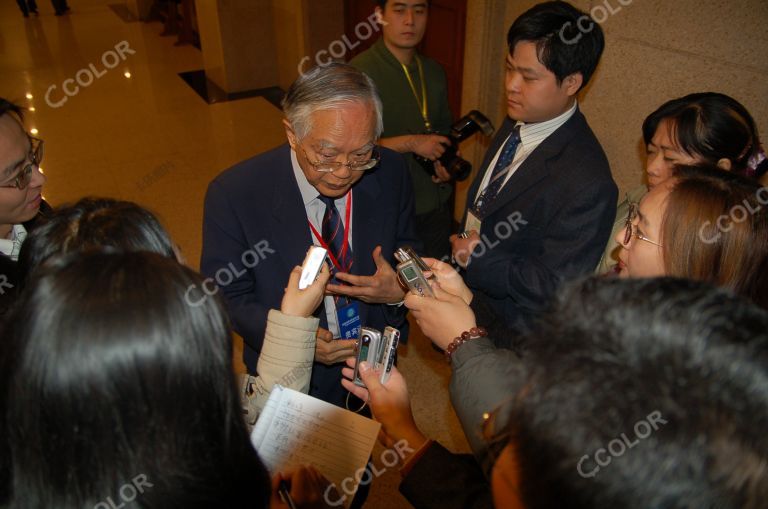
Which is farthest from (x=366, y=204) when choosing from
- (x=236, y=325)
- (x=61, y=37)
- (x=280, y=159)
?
(x=61, y=37)

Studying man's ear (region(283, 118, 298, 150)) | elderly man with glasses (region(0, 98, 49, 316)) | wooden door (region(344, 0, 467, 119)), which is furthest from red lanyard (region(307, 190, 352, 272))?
wooden door (region(344, 0, 467, 119))

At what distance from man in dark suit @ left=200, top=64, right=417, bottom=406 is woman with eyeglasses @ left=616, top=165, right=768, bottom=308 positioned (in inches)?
30.1

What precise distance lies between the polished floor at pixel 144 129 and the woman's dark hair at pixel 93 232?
164cm

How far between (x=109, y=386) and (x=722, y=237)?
1.18 meters

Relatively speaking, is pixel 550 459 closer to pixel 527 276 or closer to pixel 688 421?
pixel 688 421

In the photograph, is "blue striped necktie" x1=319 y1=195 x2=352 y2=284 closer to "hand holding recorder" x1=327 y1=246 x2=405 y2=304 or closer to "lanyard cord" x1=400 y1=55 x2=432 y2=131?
"hand holding recorder" x1=327 y1=246 x2=405 y2=304

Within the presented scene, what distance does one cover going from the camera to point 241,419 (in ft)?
2.45

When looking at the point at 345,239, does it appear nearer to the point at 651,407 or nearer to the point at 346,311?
the point at 346,311

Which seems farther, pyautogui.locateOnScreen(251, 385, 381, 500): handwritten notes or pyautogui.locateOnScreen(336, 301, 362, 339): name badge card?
pyautogui.locateOnScreen(336, 301, 362, 339): name badge card

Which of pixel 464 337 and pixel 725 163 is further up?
pixel 725 163

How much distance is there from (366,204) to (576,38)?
91cm

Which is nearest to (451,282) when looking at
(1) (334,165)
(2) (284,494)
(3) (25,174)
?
(1) (334,165)

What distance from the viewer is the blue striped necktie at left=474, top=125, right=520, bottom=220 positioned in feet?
6.04

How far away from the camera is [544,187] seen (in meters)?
1.65
